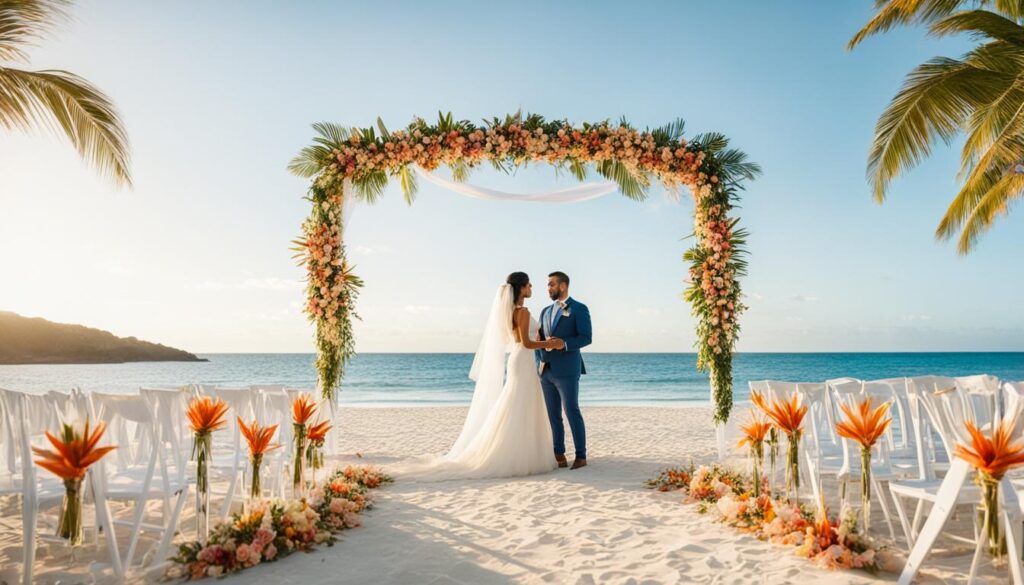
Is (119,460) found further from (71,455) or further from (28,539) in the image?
(71,455)

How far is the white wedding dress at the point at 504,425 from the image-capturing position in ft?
21.4

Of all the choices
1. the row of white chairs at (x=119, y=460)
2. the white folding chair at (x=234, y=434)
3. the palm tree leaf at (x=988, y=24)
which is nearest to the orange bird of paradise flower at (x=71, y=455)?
the row of white chairs at (x=119, y=460)

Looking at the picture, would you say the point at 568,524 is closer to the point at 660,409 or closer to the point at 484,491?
the point at 484,491

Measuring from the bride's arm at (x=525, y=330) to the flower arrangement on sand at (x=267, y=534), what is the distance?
2.66 metres

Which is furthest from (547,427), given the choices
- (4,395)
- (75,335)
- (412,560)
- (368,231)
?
(75,335)

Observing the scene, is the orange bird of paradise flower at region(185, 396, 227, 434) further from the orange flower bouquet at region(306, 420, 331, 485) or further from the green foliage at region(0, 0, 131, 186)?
the green foliage at region(0, 0, 131, 186)

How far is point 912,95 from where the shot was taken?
27.2ft

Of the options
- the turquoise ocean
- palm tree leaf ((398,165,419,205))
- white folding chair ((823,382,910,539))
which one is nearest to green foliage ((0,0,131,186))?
palm tree leaf ((398,165,419,205))

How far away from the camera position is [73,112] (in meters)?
7.05

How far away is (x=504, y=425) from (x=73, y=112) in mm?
6106

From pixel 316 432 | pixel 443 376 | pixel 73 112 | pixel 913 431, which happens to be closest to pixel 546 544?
pixel 316 432

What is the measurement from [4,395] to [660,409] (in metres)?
14.8

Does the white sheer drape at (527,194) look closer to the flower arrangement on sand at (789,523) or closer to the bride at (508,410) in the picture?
the bride at (508,410)

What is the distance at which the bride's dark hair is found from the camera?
712 cm
